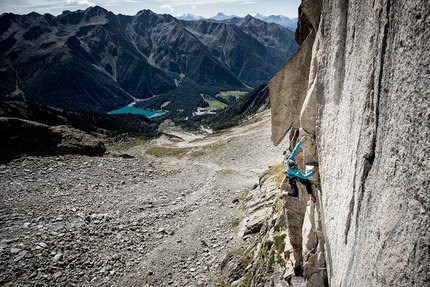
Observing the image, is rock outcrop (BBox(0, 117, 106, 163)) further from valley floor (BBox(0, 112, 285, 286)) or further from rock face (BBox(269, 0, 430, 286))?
rock face (BBox(269, 0, 430, 286))

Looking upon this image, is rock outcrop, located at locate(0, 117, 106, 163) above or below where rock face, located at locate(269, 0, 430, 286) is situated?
below

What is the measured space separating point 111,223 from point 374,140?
78.3 feet

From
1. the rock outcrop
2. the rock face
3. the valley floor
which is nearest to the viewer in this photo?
the rock face

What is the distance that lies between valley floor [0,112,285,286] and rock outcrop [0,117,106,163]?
2.03 meters

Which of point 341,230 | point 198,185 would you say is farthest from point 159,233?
point 341,230

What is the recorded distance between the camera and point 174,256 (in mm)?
21234

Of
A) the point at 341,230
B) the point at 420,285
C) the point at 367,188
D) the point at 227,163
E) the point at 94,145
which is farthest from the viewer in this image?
the point at 227,163

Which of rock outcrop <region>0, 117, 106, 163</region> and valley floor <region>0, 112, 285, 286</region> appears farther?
rock outcrop <region>0, 117, 106, 163</region>

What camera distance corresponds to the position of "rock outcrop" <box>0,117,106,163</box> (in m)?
34.0

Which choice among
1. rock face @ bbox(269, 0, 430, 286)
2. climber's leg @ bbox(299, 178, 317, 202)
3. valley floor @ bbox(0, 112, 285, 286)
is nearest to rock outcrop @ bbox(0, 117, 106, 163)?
valley floor @ bbox(0, 112, 285, 286)

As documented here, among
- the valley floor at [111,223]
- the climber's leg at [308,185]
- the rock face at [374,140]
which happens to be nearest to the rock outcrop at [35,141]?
the valley floor at [111,223]

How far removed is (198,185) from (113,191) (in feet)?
36.9

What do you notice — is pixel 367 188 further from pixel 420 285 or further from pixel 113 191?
pixel 113 191

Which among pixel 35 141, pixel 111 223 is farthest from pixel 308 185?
pixel 35 141
